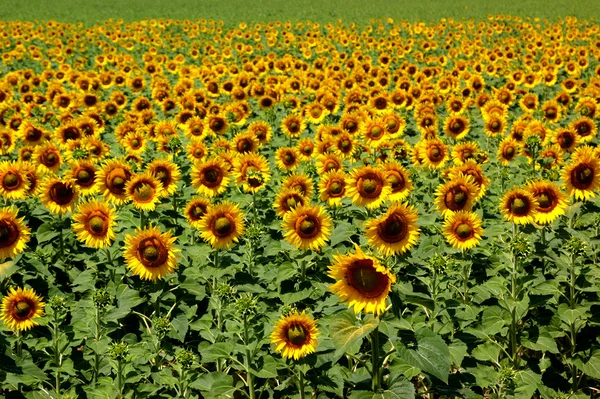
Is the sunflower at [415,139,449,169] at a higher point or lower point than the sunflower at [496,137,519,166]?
lower

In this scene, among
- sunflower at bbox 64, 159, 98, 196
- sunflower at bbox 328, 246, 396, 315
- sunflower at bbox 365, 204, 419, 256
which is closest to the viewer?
sunflower at bbox 328, 246, 396, 315

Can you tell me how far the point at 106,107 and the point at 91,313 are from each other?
21.0 feet

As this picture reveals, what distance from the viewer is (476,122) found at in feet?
35.6

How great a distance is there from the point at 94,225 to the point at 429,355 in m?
3.18

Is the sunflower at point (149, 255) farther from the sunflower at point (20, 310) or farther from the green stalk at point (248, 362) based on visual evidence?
the green stalk at point (248, 362)

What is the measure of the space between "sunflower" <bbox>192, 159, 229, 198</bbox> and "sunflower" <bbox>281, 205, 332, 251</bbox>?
1.66m

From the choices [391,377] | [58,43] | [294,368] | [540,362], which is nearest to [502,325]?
[540,362]

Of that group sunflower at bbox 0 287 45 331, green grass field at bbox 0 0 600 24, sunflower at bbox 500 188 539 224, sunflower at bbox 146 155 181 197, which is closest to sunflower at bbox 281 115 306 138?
sunflower at bbox 146 155 181 197

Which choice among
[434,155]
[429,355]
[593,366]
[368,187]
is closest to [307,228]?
[368,187]

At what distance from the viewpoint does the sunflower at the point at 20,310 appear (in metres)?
4.27

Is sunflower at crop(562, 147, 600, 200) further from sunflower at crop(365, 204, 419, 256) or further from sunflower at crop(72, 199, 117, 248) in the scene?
sunflower at crop(72, 199, 117, 248)

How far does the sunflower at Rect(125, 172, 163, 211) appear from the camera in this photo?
5301 millimetres

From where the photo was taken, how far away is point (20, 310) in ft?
14.1

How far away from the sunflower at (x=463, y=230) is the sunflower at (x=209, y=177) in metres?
2.56
